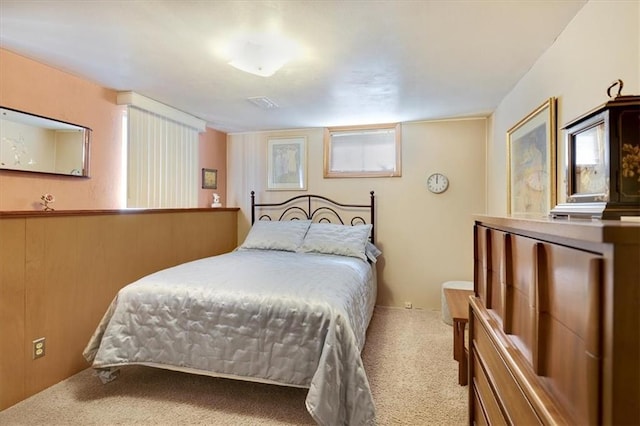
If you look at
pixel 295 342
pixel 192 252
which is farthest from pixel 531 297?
pixel 192 252

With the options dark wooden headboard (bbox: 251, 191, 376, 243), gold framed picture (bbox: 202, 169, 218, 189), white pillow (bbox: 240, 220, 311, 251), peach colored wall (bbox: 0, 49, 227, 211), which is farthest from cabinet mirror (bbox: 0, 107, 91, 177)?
dark wooden headboard (bbox: 251, 191, 376, 243)

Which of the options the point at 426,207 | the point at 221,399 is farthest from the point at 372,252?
the point at 221,399

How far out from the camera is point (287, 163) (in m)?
4.16

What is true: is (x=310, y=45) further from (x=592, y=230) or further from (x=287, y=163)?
(x=287, y=163)

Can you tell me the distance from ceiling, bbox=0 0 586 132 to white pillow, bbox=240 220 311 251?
4.54 ft

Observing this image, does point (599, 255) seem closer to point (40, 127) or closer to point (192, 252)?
point (40, 127)

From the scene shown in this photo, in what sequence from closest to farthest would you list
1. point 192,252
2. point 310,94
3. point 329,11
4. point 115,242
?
point 329,11
point 115,242
point 310,94
point 192,252

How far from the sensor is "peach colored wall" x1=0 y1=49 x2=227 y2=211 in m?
2.06

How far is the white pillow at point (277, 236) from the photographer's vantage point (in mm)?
3447

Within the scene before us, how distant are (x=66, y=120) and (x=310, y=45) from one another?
1.99 m

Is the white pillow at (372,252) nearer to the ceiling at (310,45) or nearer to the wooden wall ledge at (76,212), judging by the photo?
the ceiling at (310,45)

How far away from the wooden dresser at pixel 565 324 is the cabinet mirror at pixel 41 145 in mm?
2863

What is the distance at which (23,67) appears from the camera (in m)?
2.12

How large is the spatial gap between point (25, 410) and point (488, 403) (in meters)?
2.54
